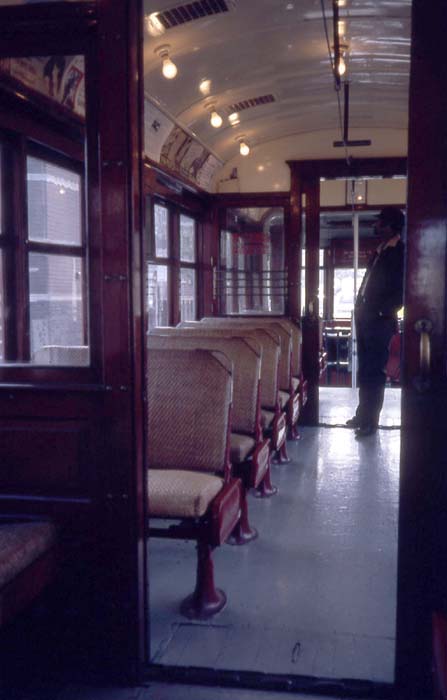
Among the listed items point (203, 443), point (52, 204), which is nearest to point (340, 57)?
point (52, 204)

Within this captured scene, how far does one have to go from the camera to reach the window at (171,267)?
6738mm

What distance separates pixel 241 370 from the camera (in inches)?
149

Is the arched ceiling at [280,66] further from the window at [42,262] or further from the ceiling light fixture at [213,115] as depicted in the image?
the window at [42,262]

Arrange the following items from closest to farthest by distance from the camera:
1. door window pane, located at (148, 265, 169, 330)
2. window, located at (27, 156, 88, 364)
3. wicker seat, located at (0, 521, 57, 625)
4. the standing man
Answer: wicker seat, located at (0, 521, 57, 625), window, located at (27, 156, 88, 364), the standing man, door window pane, located at (148, 265, 169, 330)

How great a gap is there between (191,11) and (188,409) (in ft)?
9.05

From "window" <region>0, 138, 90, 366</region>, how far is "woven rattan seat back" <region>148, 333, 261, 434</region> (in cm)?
56

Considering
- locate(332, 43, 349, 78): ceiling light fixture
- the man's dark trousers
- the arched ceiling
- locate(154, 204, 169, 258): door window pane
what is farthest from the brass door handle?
locate(154, 204, 169, 258): door window pane

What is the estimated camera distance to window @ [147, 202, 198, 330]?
674 centimetres

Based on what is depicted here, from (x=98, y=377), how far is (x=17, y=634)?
97 cm

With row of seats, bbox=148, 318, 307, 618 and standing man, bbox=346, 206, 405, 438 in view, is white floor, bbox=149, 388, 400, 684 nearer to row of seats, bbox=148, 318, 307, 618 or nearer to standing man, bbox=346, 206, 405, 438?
row of seats, bbox=148, 318, 307, 618

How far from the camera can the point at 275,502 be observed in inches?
180

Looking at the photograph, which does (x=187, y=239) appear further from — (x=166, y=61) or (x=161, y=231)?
(x=166, y=61)

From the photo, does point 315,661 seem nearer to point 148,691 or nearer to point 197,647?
point 197,647

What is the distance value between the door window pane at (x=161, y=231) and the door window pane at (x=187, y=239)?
1.37 ft
